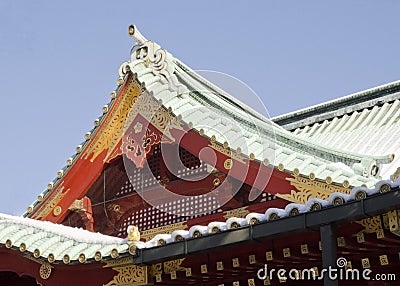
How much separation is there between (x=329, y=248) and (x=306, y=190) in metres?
2.67

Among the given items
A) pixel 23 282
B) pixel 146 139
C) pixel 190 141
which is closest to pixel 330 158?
pixel 190 141

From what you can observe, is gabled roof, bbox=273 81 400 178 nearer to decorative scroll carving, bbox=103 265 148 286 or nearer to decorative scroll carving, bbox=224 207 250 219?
decorative scroll carving, bbox=224 207 250 219

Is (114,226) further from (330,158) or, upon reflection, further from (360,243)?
(360,243)

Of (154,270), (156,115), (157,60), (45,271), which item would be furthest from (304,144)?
(45,271)

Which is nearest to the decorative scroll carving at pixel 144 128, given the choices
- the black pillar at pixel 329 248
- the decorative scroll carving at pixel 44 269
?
the decorative scroll carving at pixel 44 269

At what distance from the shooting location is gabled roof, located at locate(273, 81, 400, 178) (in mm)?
12586

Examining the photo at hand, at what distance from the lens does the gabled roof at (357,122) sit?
41.3ft

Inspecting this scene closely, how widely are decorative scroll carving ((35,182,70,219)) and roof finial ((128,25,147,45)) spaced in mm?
2409

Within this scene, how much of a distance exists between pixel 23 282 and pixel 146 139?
2622 mm

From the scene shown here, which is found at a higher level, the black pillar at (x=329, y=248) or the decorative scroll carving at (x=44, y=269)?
the decorative scroll carving at (x=44, y=269)

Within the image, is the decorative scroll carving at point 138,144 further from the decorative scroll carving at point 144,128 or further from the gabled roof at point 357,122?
the gabled roof at point 357,122

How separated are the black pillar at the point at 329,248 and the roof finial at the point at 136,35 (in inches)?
215

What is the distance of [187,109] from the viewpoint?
33.6ft

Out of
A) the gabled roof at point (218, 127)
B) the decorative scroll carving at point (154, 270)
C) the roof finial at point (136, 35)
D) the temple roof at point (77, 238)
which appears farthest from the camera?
the roof finial at point (136, 35)
